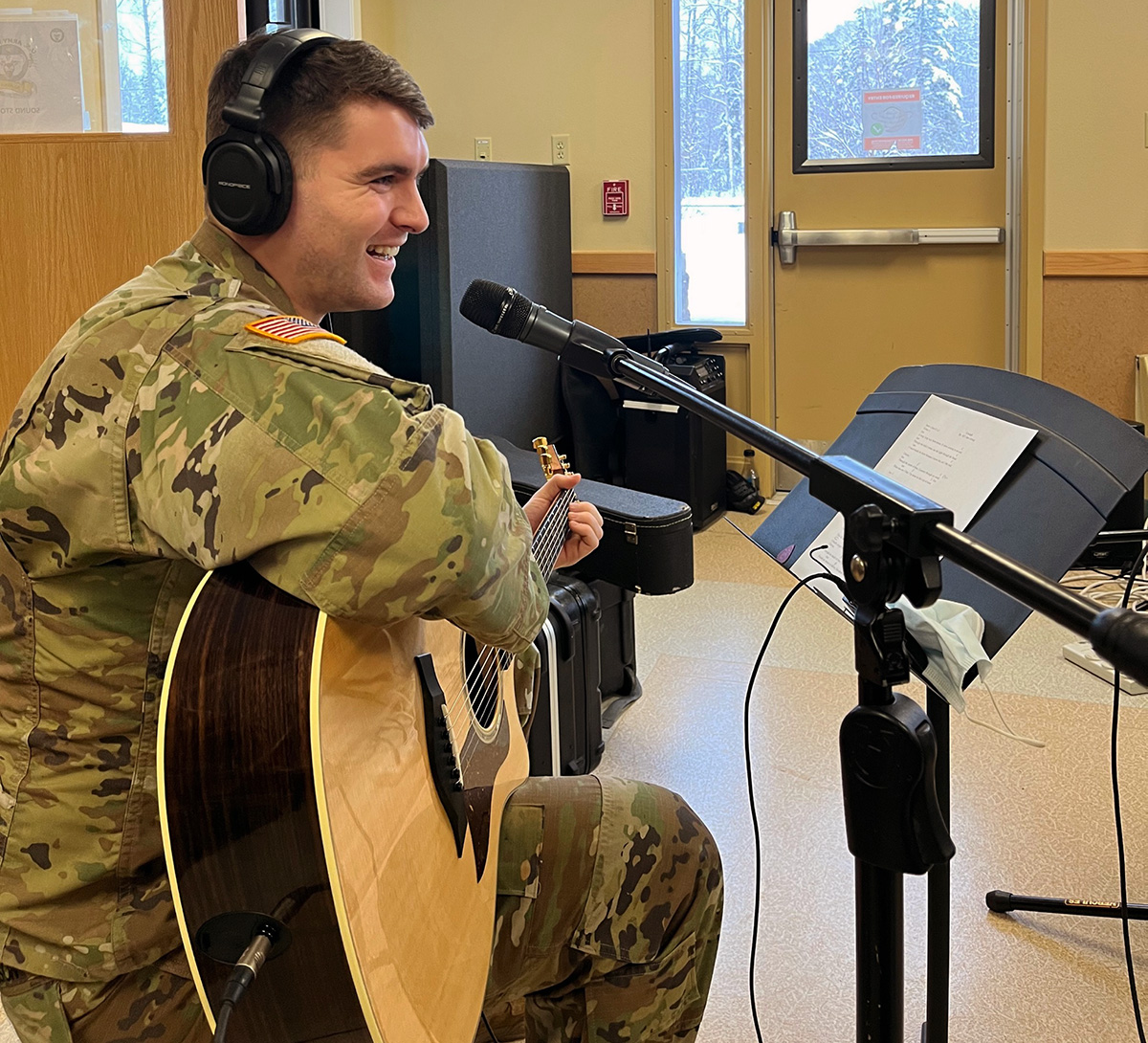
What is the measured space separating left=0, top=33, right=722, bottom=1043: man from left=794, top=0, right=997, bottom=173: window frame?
3.33 m

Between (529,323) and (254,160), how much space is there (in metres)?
0.34

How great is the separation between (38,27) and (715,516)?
2.72 metres

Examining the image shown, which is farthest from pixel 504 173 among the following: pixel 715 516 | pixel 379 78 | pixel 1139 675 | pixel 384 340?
pixel 1139 675

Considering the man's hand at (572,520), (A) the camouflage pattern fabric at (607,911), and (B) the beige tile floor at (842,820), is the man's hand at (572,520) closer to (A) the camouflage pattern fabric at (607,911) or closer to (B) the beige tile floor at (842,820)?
(A) the camouflage pattern fabric at (607,911)

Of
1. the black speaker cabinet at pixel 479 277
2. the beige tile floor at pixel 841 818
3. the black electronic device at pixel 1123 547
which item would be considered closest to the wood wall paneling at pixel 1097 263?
the black electronic device at pixel 1123 547

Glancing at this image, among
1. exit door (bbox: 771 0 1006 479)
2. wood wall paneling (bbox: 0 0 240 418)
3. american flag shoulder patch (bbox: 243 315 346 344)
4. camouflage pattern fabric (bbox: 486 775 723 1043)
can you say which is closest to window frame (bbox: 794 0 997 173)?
exit door (bbox: 771 0 1006 479)

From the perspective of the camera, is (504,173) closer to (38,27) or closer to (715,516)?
(715,516)

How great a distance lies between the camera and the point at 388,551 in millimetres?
952

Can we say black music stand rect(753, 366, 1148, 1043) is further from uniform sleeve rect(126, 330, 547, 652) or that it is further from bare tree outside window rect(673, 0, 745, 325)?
bare tree outside window rect(673, 0, 745, 325)

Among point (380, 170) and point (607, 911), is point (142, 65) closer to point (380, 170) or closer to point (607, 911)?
point (380, 170)

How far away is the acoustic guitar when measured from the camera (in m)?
0.92

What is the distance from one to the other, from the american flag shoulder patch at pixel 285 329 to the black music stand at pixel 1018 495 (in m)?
0.60

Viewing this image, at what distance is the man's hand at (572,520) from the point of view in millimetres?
1575

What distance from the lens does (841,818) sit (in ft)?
7.48
